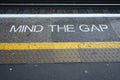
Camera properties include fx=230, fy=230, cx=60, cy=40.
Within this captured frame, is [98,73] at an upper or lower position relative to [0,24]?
lower

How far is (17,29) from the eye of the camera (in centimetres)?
448

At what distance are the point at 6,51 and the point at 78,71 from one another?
1263 millimetres

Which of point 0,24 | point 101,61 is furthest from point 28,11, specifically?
point 101,61

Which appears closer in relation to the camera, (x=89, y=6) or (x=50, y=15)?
(x=50, y=15)

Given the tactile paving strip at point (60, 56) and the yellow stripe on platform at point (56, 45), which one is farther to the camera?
the yellow stripe on platform at point (56, 45)

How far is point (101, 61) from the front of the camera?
365 centimetres

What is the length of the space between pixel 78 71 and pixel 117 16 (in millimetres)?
2174

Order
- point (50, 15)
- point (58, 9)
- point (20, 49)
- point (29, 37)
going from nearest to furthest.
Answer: point (20, 49) → point (29, 37) → point (50, 15) → point (58, 9)

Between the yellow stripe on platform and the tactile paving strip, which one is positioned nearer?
the tactile paving strip

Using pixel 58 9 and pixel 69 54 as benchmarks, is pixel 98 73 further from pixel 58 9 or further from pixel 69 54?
pixel 58 9

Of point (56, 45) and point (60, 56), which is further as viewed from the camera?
point (56, 45)

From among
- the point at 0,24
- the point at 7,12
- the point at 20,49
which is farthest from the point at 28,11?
the point at 20,49

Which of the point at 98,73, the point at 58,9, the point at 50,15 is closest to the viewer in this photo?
the point at 98,73

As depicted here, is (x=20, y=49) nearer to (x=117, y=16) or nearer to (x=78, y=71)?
(x=78, y=71)
